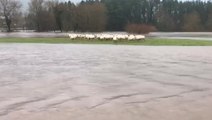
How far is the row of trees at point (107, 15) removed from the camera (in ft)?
309

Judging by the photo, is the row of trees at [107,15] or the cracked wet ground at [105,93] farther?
the row of trees at [107,15]

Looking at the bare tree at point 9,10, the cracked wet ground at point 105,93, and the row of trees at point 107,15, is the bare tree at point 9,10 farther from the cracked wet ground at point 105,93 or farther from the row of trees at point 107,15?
the cracked wet ground at point 105,93

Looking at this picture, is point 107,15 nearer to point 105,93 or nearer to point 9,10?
point 9,10

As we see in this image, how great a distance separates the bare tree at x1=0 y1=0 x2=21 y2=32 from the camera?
97.2m

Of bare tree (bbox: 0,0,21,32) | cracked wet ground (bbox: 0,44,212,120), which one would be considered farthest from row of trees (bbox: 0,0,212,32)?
cracked wet ground (bbox: 0,44,212,120)

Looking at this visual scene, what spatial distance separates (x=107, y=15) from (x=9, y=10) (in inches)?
940

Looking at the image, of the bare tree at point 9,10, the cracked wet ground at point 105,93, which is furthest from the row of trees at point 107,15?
the cracked wet ground at point 105,93

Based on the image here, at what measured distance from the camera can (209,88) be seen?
11.2 metres

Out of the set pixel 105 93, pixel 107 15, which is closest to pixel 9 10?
pixel 107 15

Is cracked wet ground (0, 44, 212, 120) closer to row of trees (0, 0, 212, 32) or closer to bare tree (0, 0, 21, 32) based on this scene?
row of trees (0, 0, 212, 32)

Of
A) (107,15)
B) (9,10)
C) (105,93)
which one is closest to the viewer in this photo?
(105,93)

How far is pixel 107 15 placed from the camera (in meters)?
107

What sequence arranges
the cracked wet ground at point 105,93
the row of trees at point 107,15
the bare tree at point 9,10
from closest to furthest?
Answer: the cracked wet ground at point 105,93
the row of trees at point 107,15
the bare tree at point 9,10

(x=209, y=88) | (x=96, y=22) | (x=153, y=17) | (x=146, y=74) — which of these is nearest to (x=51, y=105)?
(x=209, y=88)
